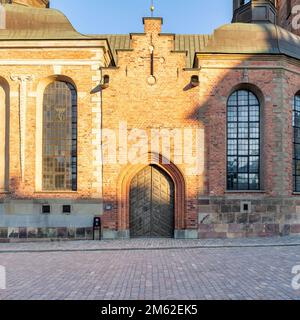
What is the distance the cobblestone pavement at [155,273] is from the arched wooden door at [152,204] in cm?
295

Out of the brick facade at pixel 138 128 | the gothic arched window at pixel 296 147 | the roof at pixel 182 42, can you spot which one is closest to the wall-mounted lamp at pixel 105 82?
the brick facade at pixel 138 128

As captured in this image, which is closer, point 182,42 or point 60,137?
point 60,137

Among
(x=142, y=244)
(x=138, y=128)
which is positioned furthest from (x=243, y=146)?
(x=142, y=244)

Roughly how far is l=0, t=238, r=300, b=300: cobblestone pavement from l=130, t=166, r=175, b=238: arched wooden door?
295 centimetres

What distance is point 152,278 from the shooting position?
830 cm

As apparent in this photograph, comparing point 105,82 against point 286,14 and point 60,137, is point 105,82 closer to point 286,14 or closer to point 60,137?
point 60,137

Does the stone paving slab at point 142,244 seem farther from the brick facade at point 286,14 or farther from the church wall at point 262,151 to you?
the brick facade at point 286,14

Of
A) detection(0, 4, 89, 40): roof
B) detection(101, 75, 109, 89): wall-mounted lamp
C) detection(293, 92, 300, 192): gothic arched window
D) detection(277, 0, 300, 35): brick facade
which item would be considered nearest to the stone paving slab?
detection(293, 92, 300, 192): gothic arched window

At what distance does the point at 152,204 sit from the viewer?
53.3 feet

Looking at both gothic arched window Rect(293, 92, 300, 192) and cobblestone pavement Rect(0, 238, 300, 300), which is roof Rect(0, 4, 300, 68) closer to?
gothic arched window Rect(293, 92, 300, 192)

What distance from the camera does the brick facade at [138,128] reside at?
623 inches

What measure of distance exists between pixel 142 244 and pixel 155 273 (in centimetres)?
521

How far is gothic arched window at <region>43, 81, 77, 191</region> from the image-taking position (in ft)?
53.5

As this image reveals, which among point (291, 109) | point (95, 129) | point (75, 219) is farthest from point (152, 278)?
point (291, 109)
